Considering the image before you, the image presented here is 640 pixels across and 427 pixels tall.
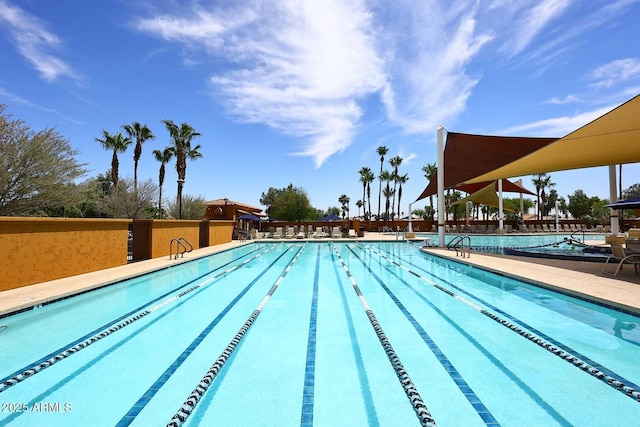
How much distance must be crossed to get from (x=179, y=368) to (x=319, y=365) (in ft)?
4.98

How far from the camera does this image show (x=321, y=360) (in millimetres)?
3729

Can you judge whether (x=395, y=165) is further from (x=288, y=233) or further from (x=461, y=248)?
(x=461, y=248)

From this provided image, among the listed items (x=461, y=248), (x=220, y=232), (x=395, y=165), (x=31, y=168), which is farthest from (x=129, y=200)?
(x=395, y=165)

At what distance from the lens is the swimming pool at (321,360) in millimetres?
2707

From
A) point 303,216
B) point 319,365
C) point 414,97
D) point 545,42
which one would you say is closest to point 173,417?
point 319,365

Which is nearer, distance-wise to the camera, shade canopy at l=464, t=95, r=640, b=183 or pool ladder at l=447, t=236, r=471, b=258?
shade canopy at l=464, t=95, r=640, b=183

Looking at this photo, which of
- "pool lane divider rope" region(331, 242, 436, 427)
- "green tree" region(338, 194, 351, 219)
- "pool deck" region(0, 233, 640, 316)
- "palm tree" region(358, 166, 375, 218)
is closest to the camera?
"pool lane divider rope" region(331, 242, 436, 427)

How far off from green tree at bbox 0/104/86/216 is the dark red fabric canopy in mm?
16862

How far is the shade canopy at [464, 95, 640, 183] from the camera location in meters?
6.83

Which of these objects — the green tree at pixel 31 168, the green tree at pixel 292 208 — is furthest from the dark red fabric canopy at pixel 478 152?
the green tree at pixel 292 208

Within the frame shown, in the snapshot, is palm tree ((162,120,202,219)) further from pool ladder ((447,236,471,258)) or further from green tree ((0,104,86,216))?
pool ladder ((447,236,471,258))

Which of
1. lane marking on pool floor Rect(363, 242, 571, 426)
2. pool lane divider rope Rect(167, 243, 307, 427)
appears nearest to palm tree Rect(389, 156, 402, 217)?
lane marking on pool floor Rect(363, 242, 571, 426)

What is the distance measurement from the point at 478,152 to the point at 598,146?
157 inches

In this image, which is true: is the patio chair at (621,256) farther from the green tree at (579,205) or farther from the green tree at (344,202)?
the green tree at (344,202)
